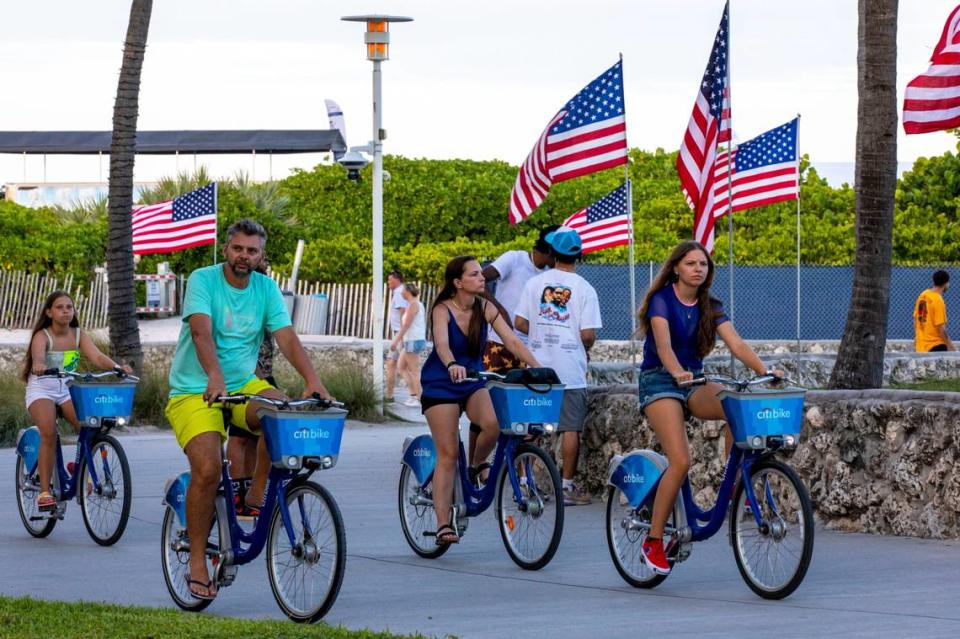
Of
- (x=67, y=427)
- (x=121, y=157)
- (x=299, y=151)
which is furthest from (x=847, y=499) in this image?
(x=299, y=151)

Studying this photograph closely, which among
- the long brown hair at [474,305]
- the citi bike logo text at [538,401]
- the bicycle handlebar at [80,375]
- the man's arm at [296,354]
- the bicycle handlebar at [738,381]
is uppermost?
the long brown hair at [474,305]

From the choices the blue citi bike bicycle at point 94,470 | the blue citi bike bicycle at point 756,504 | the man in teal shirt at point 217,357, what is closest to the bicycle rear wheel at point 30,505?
the blue citi bike bicycle at point 94,470

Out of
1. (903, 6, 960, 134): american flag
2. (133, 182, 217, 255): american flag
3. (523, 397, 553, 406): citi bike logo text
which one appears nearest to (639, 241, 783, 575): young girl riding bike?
(523, 397, 553, 406): citi bike logo text

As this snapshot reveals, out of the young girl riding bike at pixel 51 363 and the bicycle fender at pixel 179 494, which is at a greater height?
the young girl riding bike at pixel 51 363

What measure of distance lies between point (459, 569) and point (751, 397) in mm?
2124

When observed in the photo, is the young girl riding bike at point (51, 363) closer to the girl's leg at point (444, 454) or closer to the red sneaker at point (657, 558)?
the girl's leg at point (444, 454)

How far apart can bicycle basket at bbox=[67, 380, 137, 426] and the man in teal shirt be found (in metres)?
2.75

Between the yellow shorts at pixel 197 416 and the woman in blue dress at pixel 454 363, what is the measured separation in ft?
5.11

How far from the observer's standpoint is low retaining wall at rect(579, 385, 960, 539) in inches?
375

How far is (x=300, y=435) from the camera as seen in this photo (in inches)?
280

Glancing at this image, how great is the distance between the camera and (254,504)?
7.82 m

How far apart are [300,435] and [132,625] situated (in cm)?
100

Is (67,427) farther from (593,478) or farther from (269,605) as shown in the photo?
(269,605)

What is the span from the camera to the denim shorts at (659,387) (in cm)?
816
